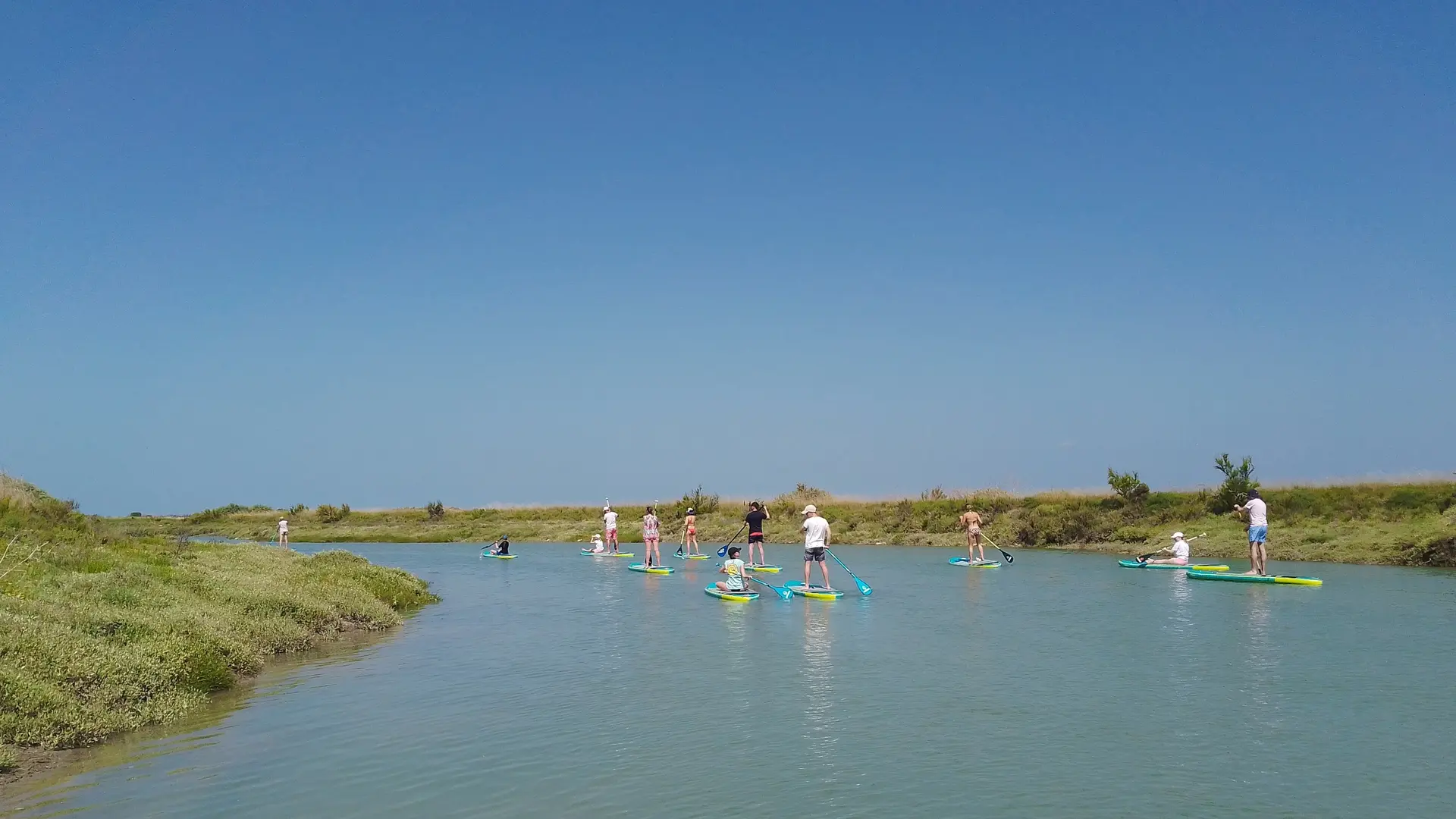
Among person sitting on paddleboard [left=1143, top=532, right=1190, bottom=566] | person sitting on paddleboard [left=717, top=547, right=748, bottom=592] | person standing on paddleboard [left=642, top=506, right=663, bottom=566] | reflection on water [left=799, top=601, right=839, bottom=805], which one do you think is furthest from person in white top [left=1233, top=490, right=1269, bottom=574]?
person standing on paddleboard [left=642, top=506, right=663, bottom=566]

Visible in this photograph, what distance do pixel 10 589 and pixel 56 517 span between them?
12.2 m

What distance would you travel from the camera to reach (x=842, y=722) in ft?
38.8

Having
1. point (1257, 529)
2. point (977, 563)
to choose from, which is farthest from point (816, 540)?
point (1257, 529)

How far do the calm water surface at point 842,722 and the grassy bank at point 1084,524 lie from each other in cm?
1495

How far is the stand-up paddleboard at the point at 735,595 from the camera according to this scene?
2453cm

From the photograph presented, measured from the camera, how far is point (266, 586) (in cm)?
2056

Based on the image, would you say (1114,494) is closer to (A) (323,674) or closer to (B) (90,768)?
(A) (323,674)

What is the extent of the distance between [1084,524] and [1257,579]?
18.9m

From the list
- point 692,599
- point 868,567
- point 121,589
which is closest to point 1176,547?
point 868,567

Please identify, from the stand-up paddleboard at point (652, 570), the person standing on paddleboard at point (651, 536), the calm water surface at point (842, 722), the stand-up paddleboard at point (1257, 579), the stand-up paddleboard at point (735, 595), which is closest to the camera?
the calm water surface at point (842, 722)

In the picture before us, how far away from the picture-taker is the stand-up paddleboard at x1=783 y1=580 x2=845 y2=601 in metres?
24.8

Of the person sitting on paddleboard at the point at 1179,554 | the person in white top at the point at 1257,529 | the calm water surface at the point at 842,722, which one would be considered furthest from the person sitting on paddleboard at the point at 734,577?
the person sitting on paddleboard at the point at 1179,554

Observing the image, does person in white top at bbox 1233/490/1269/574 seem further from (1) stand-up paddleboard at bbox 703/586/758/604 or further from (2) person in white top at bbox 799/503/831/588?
(1) stand-up paddleboard at bbox 703/586/758/604

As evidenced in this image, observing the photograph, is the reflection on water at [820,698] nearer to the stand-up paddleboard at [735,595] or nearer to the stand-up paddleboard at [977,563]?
the stand-up paddleboard at [735,595]
